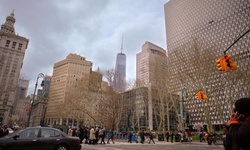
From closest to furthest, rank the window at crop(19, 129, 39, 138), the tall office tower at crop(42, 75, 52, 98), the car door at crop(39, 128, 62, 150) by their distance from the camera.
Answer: the window at crop(19, 129, 39, 138), the car door at crop(39, 128, 62, 150), the tall office tower at crop(42, 75, 52, 98)

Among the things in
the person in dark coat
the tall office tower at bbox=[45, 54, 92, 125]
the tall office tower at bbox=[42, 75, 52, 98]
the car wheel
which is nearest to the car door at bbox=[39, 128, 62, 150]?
the car wheel

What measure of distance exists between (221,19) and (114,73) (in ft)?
186

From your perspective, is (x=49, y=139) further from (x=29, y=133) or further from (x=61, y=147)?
(x=29, y=133)

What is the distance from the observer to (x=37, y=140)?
27.3ft

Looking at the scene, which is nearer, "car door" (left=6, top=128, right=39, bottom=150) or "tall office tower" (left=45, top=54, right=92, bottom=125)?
"car door" (left=6, top=128, right=39, bottom=150)

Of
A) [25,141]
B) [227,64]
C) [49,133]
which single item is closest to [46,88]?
[49,133]

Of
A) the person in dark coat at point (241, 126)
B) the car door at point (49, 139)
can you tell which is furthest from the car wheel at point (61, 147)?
the person in dark coat at point (241, 126)

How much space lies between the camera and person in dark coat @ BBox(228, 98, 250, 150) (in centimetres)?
224

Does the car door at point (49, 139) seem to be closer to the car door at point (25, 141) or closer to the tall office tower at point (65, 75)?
the car door at point (25, 141)

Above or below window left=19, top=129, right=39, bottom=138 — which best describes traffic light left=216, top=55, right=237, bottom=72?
above

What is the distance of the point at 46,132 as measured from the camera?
345 inches

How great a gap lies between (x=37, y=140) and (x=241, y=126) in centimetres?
872

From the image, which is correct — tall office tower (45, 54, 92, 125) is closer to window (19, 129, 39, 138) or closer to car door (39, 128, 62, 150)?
car door (39, 128, 62, 150)

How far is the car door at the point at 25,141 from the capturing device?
7.82 m
